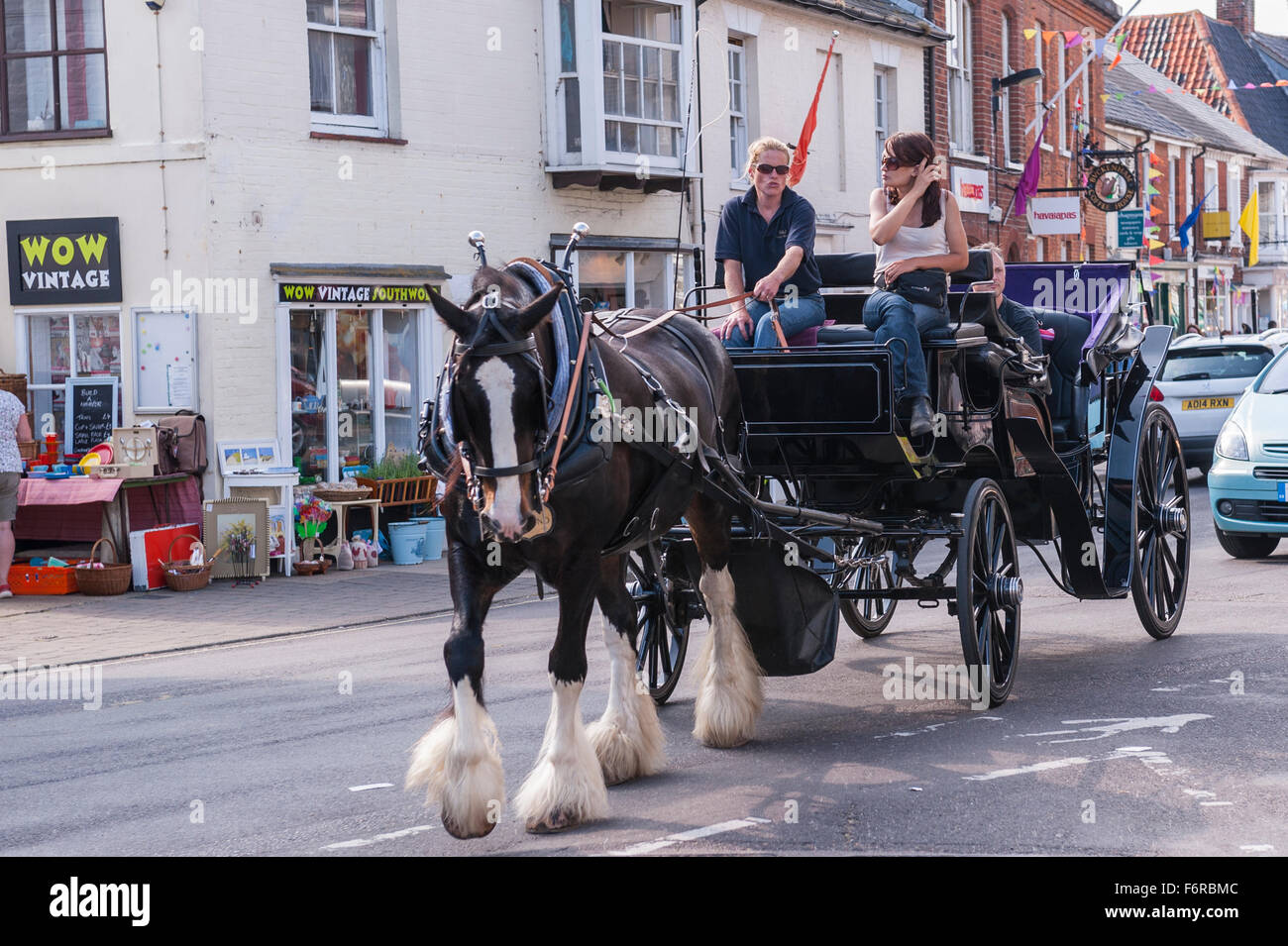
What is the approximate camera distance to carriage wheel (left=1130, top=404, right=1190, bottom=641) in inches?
359

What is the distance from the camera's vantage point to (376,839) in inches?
217

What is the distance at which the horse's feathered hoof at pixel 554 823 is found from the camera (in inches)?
219

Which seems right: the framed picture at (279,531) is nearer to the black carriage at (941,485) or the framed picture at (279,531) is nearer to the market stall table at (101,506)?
the market stall table at (101,506)

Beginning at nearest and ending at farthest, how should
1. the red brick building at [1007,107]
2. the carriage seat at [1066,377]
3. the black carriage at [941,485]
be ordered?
the black carriage at [941,485] < the carriage seat at [1066,377] < the red brick building at [1007,107]

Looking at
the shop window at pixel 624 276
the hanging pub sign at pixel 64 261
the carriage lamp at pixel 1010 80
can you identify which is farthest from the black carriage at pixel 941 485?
the carriage lamp at pixel 1010 80

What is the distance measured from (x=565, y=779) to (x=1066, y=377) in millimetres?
4551

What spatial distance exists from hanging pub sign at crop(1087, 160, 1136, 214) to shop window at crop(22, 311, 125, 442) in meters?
22.3

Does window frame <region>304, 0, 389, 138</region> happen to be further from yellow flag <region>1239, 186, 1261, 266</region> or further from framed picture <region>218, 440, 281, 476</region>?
yellow flag <region>1239, 186, 1261, 266</region>

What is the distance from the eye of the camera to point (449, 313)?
5.14 meters

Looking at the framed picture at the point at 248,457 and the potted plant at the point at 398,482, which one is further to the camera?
the potted plant at the point at 398,482

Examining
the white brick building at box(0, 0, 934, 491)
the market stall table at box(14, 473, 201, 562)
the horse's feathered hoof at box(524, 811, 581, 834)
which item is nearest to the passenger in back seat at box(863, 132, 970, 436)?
the horse's feathered hoof at box(524, 811, 581, 834)

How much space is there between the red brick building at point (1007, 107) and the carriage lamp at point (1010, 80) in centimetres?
10

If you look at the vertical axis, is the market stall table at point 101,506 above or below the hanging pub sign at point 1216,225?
below
